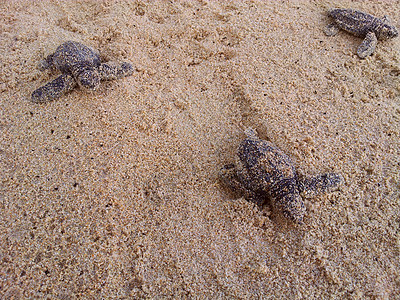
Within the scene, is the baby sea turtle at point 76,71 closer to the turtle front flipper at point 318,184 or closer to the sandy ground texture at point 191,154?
the sandy ground texture at point 191,154

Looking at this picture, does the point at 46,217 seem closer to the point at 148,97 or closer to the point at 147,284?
the point at 147,284

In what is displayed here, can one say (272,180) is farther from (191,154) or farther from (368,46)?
(368,46)

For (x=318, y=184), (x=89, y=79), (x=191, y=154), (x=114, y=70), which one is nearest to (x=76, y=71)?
(x=89, y=79)

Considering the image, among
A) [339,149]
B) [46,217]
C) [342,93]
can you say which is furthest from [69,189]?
[342,93]

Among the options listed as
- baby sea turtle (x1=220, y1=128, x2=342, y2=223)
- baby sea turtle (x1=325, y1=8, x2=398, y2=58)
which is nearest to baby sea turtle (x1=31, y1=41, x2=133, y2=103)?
baby sea turtle (x1=220, y1=128, x2=342, y2=223)

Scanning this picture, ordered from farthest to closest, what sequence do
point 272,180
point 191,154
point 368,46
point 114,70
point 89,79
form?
point 368,46
point 114,70
point 89,79
point 191,154
point 272,180
